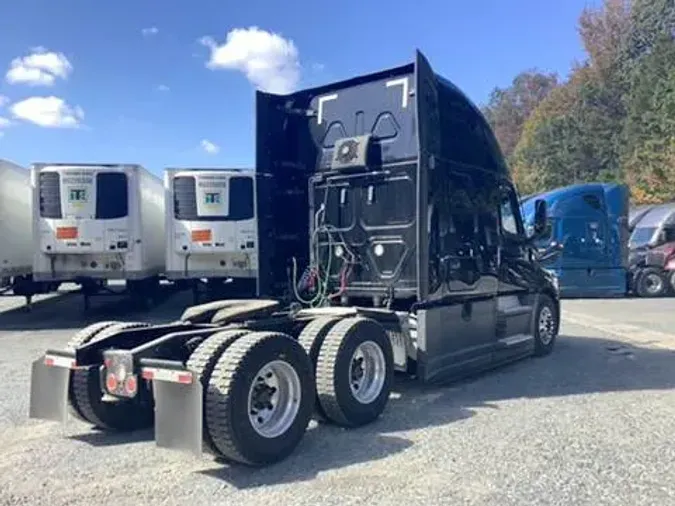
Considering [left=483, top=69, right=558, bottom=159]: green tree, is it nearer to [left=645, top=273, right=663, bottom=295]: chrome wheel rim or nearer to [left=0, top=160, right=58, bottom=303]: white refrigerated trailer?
[left=645, top=273, right=663, bottom=295]: chrome wheel rim

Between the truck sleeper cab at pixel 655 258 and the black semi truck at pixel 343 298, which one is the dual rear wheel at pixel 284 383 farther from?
the truck sleeper cab at pixel 655 258

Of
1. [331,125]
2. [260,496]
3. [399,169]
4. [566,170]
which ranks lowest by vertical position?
[260,496]

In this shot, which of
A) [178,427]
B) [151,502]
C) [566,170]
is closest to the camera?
[151,502]

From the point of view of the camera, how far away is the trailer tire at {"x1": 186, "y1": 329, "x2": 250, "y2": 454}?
15.4 ft

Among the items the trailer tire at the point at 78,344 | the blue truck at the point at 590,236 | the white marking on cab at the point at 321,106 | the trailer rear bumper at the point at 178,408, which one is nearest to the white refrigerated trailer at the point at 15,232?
the white marking on cab at the point at 321,106

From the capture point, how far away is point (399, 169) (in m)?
7.39

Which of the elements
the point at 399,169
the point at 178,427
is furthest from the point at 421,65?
the point at 178,427

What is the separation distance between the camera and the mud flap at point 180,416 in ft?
15.0

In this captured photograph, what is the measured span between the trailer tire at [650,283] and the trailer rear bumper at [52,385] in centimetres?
1869

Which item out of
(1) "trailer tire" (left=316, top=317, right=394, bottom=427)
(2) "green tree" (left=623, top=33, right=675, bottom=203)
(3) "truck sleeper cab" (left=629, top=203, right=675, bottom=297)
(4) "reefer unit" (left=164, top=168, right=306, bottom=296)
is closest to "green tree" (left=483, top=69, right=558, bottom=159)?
(2) "green tree" (left=623, top=33, right=675, bottom=203)

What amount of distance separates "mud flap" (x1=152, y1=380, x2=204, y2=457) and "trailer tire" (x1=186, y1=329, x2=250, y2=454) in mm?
98

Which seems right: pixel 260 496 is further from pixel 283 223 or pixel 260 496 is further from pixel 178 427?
pixel 283 223

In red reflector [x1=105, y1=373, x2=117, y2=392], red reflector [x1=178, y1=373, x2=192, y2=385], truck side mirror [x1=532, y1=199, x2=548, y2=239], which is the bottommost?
red reflector [x1=105, y1=373, x2=117, y2=392]

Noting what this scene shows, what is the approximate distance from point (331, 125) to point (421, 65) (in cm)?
153
